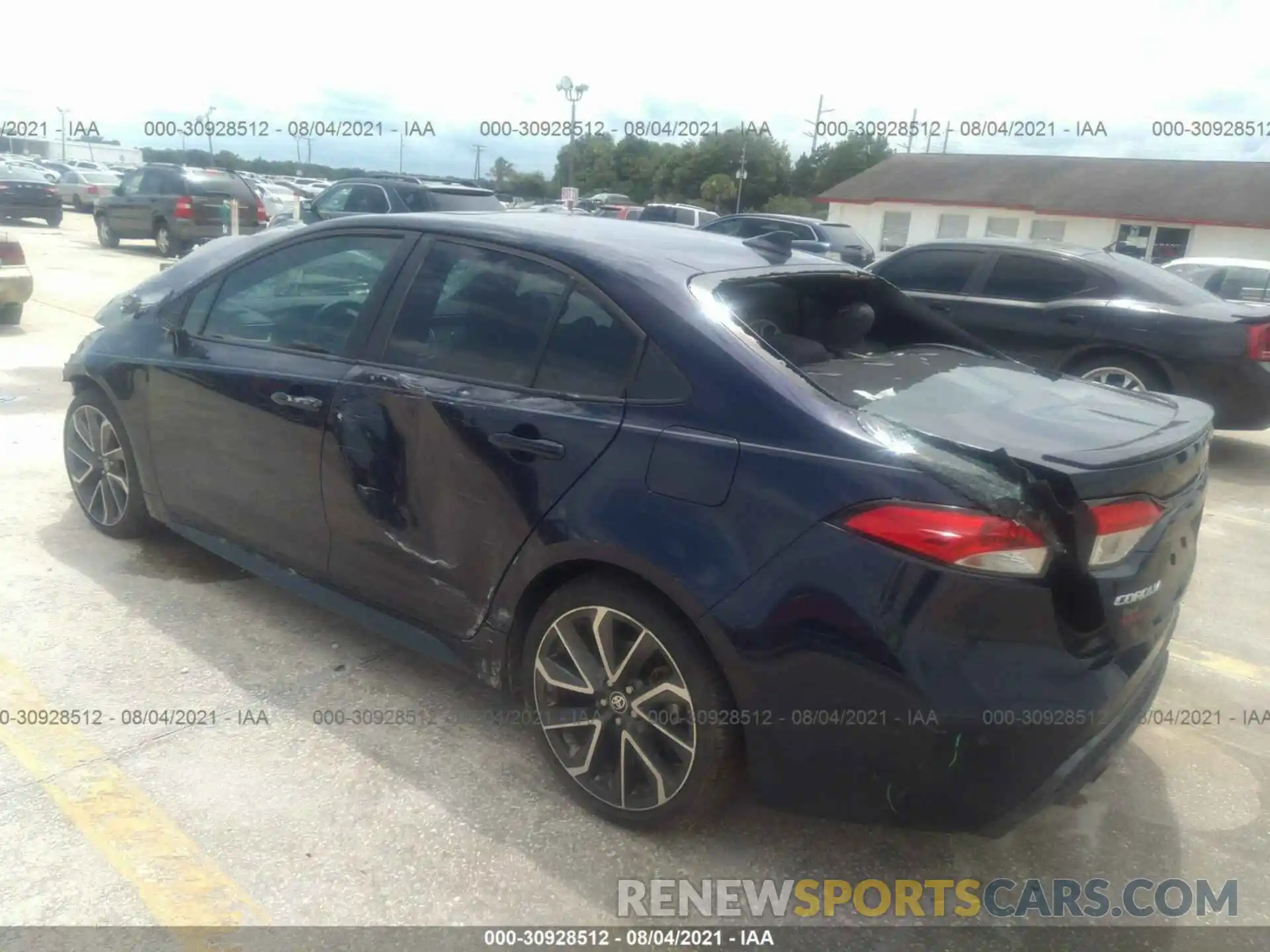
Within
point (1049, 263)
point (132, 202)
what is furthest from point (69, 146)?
point (1049, 263)

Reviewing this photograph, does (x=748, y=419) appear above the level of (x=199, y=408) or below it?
above

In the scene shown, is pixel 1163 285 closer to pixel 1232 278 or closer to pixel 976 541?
pixel 976 541

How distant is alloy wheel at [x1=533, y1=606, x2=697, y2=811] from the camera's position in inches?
102

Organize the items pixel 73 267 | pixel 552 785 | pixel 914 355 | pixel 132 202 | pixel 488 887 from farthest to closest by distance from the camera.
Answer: pixel 132 202 < pixel 73 267 < pixel 914 355 < pixel 552 785 < pixel 488 887

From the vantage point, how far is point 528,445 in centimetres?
276

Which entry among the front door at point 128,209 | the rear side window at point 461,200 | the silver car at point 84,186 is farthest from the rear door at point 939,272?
the silver car at point 84,186

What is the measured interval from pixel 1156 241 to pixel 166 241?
3312 centimetres

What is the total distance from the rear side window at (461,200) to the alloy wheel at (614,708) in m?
10.8

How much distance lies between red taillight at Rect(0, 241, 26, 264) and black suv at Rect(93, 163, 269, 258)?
27.1 feet

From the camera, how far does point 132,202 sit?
735 inches

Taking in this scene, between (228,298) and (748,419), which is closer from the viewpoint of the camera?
(748,419)

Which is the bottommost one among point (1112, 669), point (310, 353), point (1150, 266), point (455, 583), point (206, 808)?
point (206, 808)

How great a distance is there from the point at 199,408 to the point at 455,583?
152 centimetres

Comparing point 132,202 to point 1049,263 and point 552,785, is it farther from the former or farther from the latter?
point 552,785
